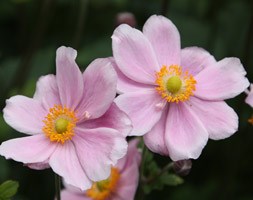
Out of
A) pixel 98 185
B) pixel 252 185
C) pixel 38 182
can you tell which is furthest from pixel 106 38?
pixel 98 185

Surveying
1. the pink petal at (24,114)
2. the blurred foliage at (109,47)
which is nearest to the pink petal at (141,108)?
the pink petal at (24,114)

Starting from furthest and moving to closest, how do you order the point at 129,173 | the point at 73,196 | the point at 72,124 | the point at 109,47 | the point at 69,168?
the point at 109,47 < the point at 73,196 < the point at 129,173 < the point at 72,124 < the point at 69,168

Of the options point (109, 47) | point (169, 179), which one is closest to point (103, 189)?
point (169, 179)

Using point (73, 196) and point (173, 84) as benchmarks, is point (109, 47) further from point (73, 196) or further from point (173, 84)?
point (173, 84)

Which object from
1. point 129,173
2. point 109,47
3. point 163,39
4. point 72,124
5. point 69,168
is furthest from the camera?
point 109,47

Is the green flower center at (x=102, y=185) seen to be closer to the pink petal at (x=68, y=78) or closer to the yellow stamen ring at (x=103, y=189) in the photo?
the yellow stamen ring at (x=103, y=189)

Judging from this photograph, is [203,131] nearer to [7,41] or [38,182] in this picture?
[38,182]
